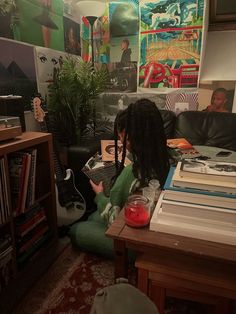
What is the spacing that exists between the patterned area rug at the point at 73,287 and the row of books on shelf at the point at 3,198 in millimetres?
438

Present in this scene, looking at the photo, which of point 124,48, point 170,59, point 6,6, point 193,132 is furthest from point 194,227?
point 124,48

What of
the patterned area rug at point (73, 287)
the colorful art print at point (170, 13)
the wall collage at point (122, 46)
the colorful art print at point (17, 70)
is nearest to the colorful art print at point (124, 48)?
the wall collage at point (122, 46)

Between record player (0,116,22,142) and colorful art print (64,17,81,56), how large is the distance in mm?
1402

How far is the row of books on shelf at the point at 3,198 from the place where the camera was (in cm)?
117

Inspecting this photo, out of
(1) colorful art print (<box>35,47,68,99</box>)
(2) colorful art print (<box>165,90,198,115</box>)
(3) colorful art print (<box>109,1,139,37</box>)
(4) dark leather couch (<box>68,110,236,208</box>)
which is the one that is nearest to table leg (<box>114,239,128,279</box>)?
(4) dark leather couch (<box>68,110,236,208</box>)

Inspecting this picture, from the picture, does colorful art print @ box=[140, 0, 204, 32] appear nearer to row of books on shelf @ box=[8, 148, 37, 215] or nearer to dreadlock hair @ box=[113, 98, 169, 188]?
dreadlock hair @ box=[113, 98, 169, 188]

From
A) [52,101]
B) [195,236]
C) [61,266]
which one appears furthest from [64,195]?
[195,236]

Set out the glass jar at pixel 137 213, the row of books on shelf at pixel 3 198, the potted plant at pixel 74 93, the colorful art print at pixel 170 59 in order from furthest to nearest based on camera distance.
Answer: the colorful art print at pixel 170 59, the potted plant at pixel 74 93, the row of books on shelf at pixel 3 198, the glass jar at pixel 137 213

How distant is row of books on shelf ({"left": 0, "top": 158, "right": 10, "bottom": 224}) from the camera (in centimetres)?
117

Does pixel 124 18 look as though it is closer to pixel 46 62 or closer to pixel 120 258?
pixel 46 62

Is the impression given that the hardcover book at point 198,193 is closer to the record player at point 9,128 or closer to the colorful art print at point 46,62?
the record player at point 9,128

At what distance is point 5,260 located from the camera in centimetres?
123

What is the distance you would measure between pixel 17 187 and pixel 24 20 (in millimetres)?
1284

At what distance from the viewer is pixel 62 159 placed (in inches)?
82.9
